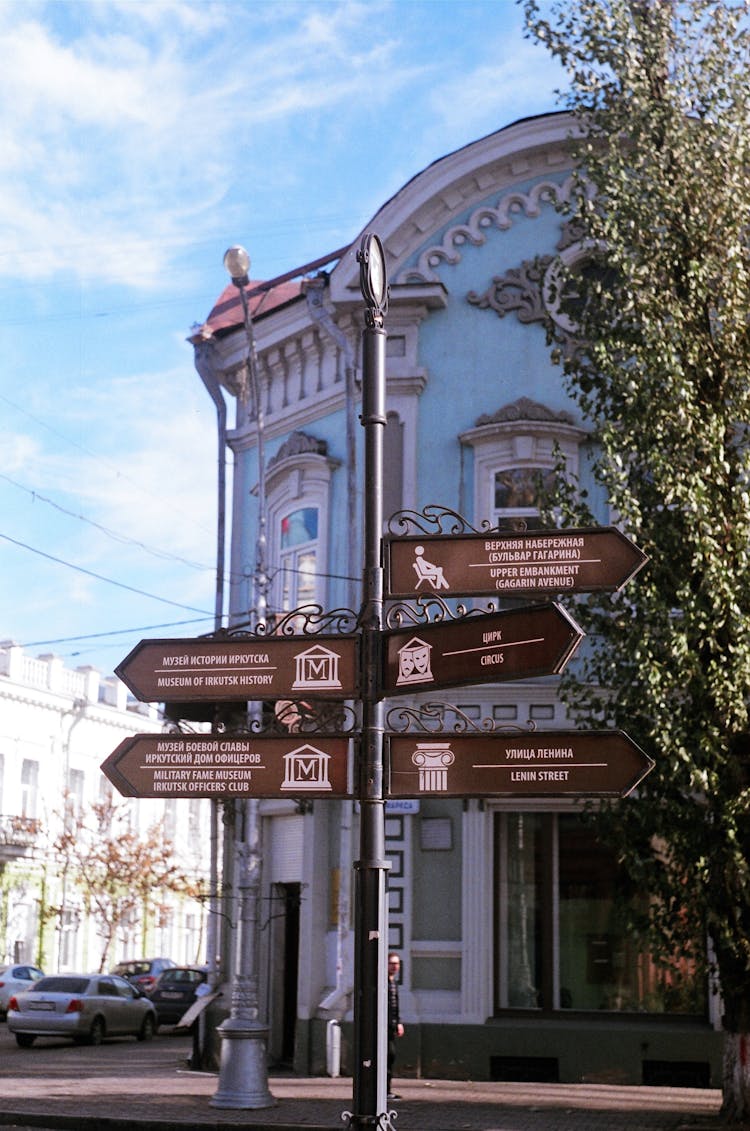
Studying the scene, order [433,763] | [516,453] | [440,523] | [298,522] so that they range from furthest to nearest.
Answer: [298,522]
[516,453]
[440,523]
[433,763]

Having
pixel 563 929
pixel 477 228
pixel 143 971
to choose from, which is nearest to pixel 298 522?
pixel 477 228

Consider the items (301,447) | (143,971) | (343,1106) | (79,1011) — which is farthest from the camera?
(143,971)

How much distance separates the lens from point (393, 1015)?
16.2 meters

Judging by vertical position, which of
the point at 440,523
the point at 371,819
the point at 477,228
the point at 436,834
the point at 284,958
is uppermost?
the point at 477,228

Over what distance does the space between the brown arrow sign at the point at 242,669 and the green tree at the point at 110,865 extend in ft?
128

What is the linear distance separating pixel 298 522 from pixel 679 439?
27.4 ft

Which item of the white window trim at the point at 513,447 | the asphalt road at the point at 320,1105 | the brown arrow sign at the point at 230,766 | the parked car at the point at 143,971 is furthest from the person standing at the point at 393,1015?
the parked car at the point at 143,971

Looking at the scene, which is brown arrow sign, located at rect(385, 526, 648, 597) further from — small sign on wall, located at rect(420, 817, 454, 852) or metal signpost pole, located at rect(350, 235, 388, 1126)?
small sign on wall, located at rect(420, 817, 454, 852)

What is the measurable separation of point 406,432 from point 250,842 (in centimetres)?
574

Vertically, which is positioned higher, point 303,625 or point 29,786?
point 29,786

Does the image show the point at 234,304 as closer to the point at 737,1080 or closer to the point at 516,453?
the point at 516,453

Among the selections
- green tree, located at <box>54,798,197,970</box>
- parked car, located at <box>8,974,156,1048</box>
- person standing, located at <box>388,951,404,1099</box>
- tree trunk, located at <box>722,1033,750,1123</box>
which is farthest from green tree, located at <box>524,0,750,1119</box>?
green tree, located at <box>54,798,197,970</box>

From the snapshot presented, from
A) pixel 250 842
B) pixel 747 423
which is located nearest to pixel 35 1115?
pixel 250 842

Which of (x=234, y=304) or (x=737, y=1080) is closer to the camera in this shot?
(x=737, y=1080)
